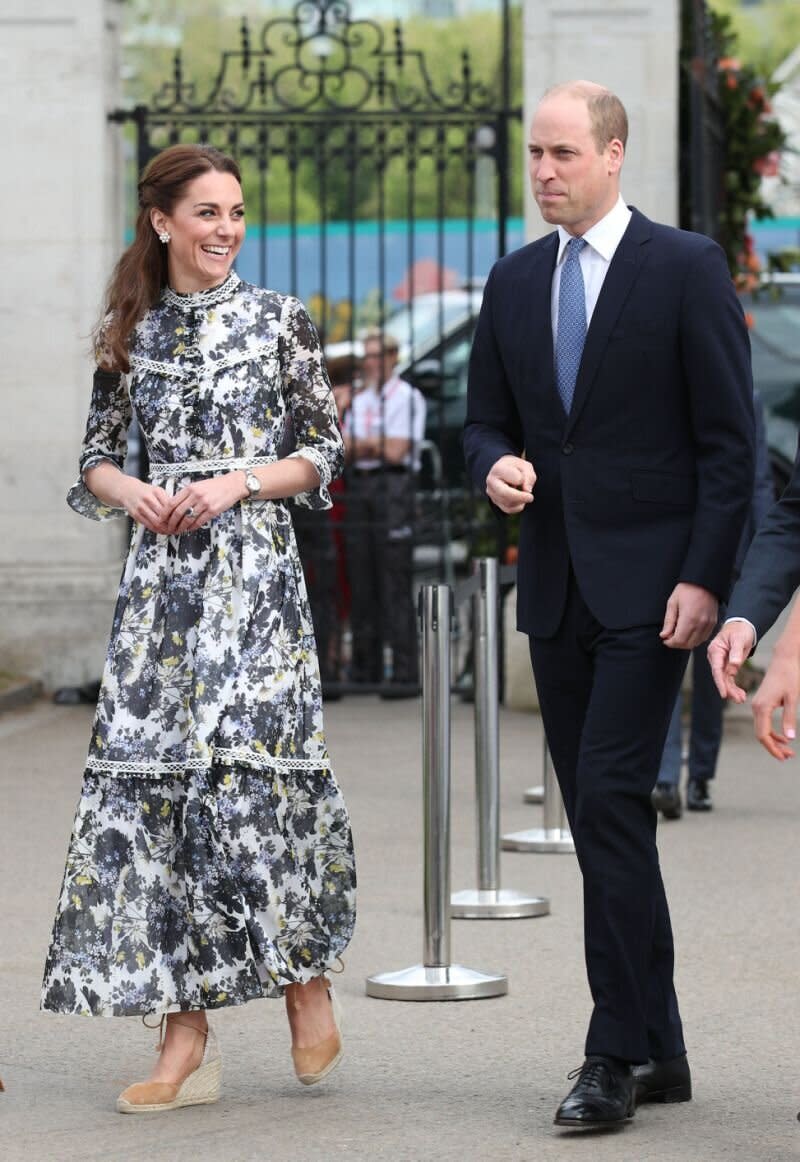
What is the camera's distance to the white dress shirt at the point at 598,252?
15.0 feet

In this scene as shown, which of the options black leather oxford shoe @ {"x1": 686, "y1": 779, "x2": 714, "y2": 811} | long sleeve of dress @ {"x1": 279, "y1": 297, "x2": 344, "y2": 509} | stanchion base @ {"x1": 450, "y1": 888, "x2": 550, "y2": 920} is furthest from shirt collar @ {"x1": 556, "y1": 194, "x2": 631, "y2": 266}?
black leather oxford shoe @ {"x1": 686, "y1": 779, "x2": 714, "y2": 811}

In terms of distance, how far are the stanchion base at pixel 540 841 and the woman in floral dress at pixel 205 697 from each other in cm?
311

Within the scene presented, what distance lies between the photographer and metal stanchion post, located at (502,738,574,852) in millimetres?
7855

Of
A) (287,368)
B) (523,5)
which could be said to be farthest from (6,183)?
(287,368)

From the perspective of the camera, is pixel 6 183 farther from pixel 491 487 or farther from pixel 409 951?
pixel 491 487

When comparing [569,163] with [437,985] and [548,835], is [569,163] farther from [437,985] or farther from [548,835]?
[548,835]

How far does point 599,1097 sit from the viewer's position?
4410 mm

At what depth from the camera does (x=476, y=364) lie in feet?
15.8

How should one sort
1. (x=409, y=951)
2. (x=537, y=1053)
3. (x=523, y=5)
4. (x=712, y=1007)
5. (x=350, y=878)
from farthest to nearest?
(x=523, y=5)
(x=409, y=951)
(x=712, y=1007)
(x=537, y=1053)
(x=350, y=878)

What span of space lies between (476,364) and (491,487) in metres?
0.40

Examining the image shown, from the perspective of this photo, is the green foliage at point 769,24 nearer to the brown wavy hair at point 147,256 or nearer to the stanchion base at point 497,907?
the stanchion base at point 497,907

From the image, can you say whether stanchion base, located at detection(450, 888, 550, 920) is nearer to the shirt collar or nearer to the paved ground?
the paved ground

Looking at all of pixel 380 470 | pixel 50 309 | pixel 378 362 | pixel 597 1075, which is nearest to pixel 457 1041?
pixel 597 1075

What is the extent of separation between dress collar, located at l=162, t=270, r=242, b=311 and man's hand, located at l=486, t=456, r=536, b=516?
0.73 meters
